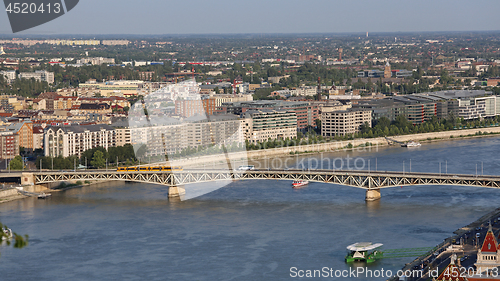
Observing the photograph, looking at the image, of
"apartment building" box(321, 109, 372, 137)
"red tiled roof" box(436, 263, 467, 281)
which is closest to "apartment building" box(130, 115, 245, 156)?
"apartment building" box(321, 109, 372, 137)

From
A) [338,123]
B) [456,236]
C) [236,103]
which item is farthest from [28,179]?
[236,103]

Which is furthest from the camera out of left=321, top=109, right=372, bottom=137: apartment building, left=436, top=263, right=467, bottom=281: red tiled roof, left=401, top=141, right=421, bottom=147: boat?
left=321, top=109, right=372, bottom=137: apartment building

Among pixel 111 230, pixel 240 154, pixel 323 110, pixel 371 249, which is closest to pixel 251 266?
pixel 371 249

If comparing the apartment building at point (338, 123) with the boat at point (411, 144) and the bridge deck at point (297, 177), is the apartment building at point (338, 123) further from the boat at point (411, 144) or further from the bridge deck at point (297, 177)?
the bridge deck at point (297, 177)

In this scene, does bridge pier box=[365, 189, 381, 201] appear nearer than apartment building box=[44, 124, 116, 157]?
Yes

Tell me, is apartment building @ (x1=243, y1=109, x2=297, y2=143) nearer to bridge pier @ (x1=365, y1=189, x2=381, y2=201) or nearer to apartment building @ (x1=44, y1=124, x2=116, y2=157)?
apartment building @ (x1=44, y1=124, x2=116, y2=157)

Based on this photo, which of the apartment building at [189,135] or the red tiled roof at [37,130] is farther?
the red tiled roof at [37,130]

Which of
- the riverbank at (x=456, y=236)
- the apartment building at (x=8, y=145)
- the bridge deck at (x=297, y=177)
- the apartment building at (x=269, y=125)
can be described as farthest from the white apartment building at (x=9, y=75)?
the riverbank at (x=456, y=236)
